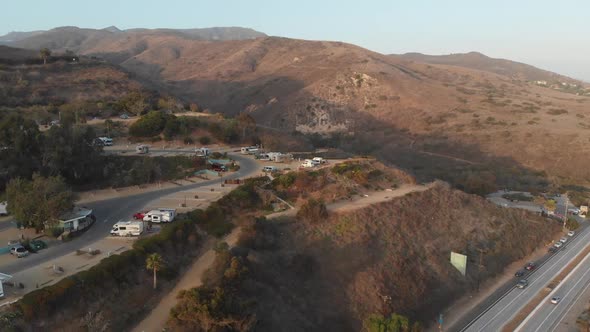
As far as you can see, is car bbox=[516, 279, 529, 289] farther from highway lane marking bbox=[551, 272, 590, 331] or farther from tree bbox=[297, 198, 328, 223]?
tree bbox=[297, 198, 328, 223]

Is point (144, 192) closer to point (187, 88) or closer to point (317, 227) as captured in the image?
point (317, 227)

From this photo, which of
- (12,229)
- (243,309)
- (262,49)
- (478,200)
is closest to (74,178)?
(12,229)

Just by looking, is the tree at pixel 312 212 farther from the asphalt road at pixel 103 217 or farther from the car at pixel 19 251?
the car at pixel 19 251

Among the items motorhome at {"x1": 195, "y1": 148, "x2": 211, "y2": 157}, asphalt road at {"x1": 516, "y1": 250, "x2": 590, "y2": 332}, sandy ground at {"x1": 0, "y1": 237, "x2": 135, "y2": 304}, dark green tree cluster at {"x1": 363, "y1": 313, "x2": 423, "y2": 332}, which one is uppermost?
motorhome at {"x1": 195, "y1": 148, "x2": 211, "y2": 157}

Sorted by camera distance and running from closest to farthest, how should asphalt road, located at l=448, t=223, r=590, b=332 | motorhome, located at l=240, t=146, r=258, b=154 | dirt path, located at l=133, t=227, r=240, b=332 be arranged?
dirt path, located at l=133, t=227, r=240, b=332 < asphalt road, located at l=448, t=223, r=590, b=332 < motorhome, located at l=240, t=146, r=258, b=154

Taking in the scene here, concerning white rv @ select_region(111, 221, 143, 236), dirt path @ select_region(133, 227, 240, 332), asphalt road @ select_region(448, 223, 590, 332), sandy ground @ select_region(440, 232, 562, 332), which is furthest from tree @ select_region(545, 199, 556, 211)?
white rv @ select_region(111, 221, 143, 236)

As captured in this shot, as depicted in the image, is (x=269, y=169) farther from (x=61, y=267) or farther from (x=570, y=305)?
(x=570, y=305)

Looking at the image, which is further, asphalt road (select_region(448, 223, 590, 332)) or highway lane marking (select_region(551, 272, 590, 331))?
highway lane marking (select_region(551, 272, 590, 331))
